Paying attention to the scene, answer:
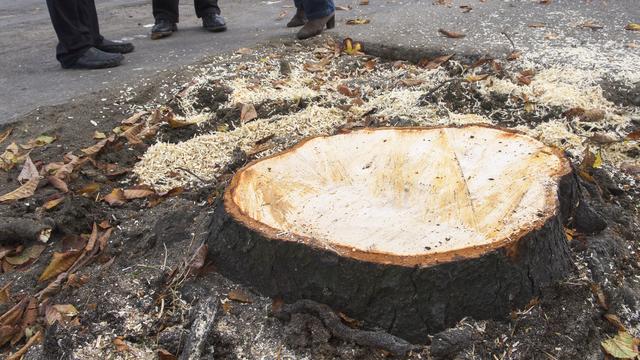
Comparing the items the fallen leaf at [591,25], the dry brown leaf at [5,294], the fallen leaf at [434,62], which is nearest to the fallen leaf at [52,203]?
the dry brown leaf at [5,294]

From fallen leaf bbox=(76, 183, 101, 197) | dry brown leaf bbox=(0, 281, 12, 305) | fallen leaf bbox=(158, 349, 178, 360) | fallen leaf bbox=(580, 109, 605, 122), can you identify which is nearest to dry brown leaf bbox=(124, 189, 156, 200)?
fallen leaf bbox=(76, 183, 101, 197)

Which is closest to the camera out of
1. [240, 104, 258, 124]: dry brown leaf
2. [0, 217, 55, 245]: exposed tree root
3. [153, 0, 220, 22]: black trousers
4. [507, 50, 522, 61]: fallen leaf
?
[0, 217, 55, 245]: exposed tree root

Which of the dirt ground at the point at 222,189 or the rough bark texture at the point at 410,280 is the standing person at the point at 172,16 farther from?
the rough bark texture at the point at 410,280

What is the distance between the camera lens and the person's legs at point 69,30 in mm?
4078

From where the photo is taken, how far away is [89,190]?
2.85 m

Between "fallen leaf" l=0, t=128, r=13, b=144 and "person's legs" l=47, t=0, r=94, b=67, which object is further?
"person's legs" l=47, t=0, r=94, b=67

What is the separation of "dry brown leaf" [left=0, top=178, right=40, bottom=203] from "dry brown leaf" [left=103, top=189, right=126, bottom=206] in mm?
377

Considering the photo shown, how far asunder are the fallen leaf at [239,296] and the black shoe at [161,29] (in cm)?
385

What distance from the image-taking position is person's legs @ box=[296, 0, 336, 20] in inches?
182

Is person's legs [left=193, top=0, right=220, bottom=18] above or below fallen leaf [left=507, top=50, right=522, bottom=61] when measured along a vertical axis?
below

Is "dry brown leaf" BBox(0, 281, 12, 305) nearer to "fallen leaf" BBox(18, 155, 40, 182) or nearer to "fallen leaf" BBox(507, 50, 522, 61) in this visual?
"fallen leaf" BBox(18, 155, 40, 182)

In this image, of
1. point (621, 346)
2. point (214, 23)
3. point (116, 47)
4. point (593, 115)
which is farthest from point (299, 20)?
point (621, 346)

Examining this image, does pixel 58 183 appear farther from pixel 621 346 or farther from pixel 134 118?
pixel 621 346

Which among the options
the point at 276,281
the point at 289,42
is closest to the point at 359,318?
the point at 276,281
